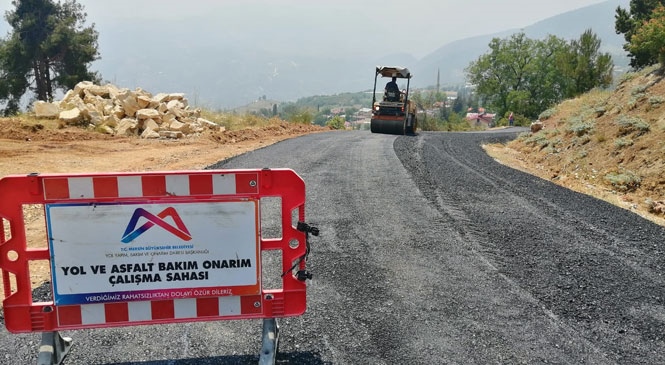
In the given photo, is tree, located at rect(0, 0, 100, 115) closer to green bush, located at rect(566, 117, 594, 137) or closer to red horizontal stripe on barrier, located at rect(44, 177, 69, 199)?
green bush, located at rect(566, 117, 594, 137)

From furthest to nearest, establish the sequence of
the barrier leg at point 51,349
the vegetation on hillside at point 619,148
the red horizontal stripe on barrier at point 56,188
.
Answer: the vegetation on hillside at point 619,148 < the barrier leg at point 51,349 < the red horizontal stripe on barrier at point 56,188

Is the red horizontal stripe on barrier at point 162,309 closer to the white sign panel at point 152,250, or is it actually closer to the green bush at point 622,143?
the white sign panel at point 152,250

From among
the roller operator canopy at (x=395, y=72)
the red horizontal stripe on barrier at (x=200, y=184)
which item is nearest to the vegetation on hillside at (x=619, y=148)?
the roller operator canopy at (x=395, y=72)

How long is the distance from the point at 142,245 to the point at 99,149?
13.3 metres

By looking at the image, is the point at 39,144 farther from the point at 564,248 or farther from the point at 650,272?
the point at 650,272

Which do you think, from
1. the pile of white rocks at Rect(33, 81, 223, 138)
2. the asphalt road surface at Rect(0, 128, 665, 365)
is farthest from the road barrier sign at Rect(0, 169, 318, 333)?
the pile of white rocks at Rect(33, 81, 223, 138)

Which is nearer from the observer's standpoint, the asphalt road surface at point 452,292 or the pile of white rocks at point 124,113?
the asphalt road surface at point 452,292

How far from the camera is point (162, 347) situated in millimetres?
3701

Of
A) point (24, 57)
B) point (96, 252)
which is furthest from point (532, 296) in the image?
point (24, 57)

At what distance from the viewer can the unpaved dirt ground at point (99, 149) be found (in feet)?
39.8

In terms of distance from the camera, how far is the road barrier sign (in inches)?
128

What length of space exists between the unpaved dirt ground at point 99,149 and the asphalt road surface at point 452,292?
17.9 feet

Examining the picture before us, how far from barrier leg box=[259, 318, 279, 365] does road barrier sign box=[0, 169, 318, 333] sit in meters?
0.16

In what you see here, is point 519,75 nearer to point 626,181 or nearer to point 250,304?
point 626,181
